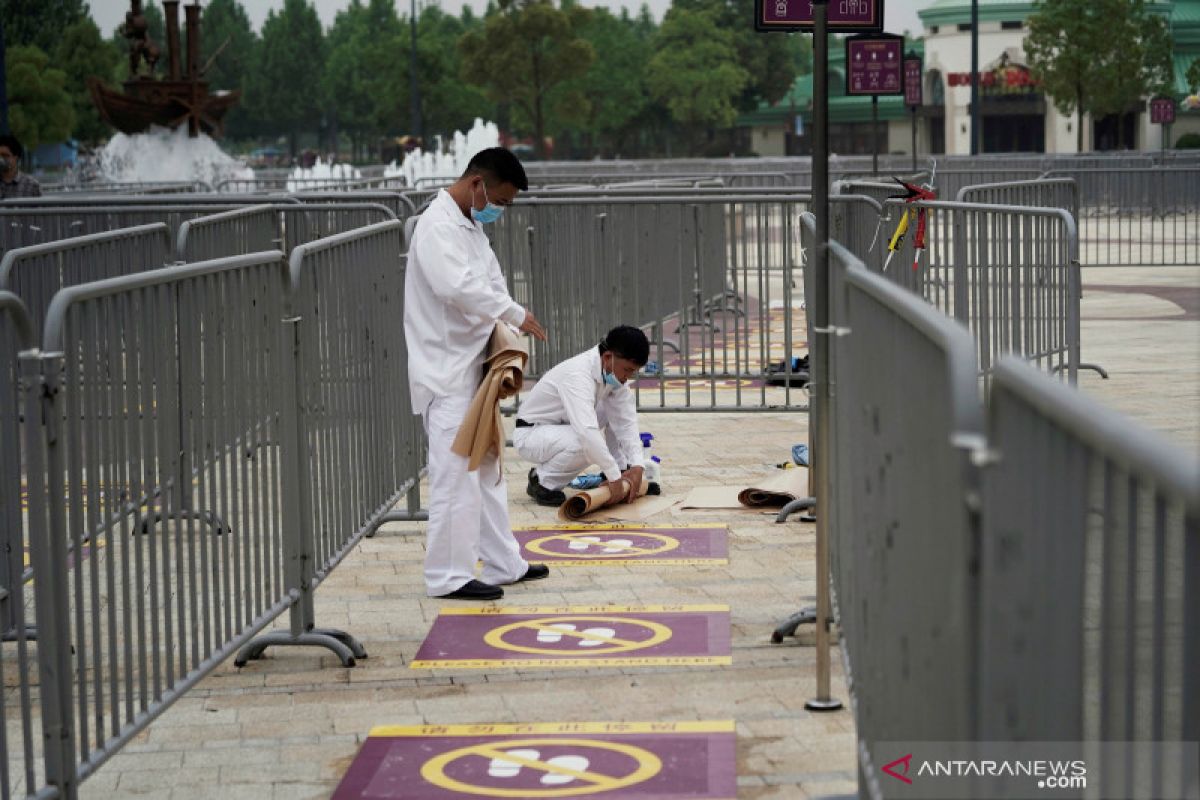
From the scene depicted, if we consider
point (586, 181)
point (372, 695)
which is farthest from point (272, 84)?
point (372, 695)

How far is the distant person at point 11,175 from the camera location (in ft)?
51.7

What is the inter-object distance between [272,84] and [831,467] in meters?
131

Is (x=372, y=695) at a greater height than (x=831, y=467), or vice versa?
(x=831, y=467)

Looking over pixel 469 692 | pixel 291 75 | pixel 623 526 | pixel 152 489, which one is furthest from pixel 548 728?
pixel 291 75

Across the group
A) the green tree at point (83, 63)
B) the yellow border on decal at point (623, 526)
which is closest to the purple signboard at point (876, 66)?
the yellow border on decal at point (623, 526)

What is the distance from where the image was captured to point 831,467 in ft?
19.8

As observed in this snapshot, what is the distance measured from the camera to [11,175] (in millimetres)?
16062

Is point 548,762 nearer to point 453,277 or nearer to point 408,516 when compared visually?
point 453,277

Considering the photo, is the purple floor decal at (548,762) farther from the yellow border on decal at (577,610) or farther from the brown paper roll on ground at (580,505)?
the brown paper roll on ground at (580,505)

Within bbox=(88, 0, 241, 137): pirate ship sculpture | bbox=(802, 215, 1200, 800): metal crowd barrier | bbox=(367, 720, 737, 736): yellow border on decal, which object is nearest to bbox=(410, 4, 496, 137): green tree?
bbox=(88, 0, 241, 137): pirate ship sculpture

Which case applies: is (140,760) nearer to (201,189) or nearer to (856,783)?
(856,783)

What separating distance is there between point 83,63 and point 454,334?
9183 cm

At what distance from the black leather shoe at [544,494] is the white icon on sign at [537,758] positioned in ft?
14.3

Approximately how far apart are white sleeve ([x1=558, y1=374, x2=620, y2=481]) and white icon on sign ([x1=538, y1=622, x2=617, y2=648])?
1.98 metres
